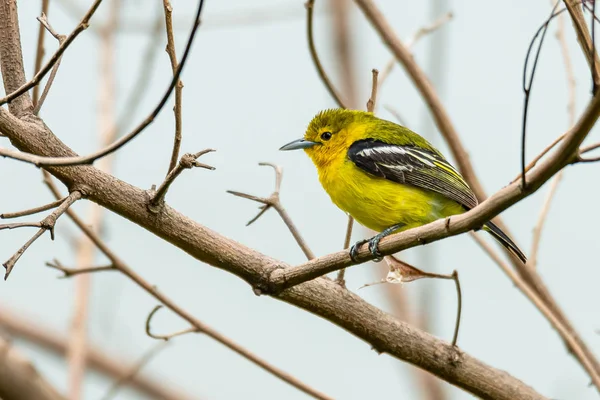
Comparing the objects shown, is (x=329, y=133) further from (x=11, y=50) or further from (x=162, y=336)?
(x=11, y=50)

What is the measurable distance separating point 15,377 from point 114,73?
11.1 feet

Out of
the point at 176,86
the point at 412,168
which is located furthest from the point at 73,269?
the point at 412,168

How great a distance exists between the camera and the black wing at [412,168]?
4414 millimetres

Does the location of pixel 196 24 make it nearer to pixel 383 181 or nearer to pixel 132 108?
pixel 132 108

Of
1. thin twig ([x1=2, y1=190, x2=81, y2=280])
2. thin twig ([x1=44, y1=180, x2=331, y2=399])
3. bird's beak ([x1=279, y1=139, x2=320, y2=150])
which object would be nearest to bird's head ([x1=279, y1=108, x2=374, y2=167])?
bird's beak ([x1=279, y1=139, x2=320, y2=150])

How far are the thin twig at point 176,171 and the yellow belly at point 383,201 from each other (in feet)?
5.67

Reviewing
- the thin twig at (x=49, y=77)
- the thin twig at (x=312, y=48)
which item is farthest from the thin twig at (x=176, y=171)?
the thin twig at (x=312, y=48)

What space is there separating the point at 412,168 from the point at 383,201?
1.04 feet

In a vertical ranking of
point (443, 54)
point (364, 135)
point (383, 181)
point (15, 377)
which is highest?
point (443, 54)

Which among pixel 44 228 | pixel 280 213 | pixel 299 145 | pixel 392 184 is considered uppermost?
pixel 299 145

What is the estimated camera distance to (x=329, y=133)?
523cm

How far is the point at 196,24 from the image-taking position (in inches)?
82.4

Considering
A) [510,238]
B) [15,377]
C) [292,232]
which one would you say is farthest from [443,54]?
[15,377]

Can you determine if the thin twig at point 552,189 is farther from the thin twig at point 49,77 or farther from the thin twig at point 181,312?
the thin twig at point 49,77
